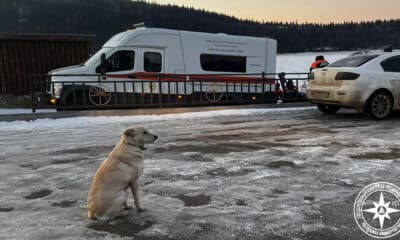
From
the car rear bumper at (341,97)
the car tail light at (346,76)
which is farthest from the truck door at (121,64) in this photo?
the car tail light at (346,76)

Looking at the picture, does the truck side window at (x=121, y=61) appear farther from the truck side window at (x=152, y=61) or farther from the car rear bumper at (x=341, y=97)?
the car rear bumper at (x=341, y=97)

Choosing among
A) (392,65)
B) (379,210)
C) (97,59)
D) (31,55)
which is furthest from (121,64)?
(379,210)

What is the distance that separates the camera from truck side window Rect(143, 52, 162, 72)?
46.1 ft

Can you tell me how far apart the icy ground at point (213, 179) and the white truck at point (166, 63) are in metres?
4.26

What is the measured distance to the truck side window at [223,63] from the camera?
15258 mm

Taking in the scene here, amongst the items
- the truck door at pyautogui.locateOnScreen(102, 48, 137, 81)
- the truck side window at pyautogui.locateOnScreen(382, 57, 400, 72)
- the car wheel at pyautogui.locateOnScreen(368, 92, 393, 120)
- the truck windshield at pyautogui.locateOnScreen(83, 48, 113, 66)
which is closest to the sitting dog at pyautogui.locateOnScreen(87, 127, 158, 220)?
the car wheel at pyautogui.locateOnScreen(368, 92, 393, 120)

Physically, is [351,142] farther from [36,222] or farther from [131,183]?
[36,222]

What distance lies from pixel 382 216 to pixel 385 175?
136cm

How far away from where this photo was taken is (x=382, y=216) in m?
3.70

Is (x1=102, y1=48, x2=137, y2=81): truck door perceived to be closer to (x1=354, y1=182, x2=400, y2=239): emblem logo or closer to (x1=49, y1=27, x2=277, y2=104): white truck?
(x1=49, y1=27, x2=277, y2=104): white truck

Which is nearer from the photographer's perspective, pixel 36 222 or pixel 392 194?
pixel 36 222

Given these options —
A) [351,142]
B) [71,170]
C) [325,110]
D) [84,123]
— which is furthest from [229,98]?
[71,170]

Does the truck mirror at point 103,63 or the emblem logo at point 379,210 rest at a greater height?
the truck mirror at point 103,63

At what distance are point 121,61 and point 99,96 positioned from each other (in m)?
1.89
